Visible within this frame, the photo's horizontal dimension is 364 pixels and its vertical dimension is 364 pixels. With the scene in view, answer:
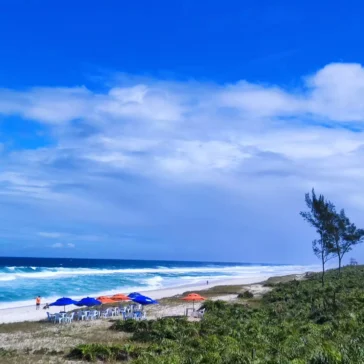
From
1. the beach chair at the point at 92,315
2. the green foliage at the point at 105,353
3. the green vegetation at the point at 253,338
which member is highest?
the green vegetation at the point at 253,338

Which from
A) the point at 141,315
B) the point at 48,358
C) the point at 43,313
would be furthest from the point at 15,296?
the point at 48,358

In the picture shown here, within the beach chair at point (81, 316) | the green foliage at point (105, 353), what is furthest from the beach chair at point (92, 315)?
the green foliage at point (105, 353)

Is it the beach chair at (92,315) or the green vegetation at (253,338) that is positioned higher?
the green vegetation at (253,338)

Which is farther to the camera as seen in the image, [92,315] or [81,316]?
[92,315]

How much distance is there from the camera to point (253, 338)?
16.3 meters

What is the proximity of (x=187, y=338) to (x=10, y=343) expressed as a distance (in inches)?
292

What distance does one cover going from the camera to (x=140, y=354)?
1590 centimetres

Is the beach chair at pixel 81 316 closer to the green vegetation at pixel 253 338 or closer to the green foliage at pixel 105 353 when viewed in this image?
the green vegetation at pixel 253 338

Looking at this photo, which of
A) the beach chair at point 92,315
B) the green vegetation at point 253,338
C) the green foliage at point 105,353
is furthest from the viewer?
the beach chair at point 92,315

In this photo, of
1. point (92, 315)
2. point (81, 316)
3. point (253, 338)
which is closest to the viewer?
point (253, 338)

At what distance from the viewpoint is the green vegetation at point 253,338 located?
38.8 ft

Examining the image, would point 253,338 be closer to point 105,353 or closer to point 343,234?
point 105,353

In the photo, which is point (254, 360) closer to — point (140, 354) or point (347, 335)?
point (347, 335)

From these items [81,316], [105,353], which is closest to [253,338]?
[105,353]
